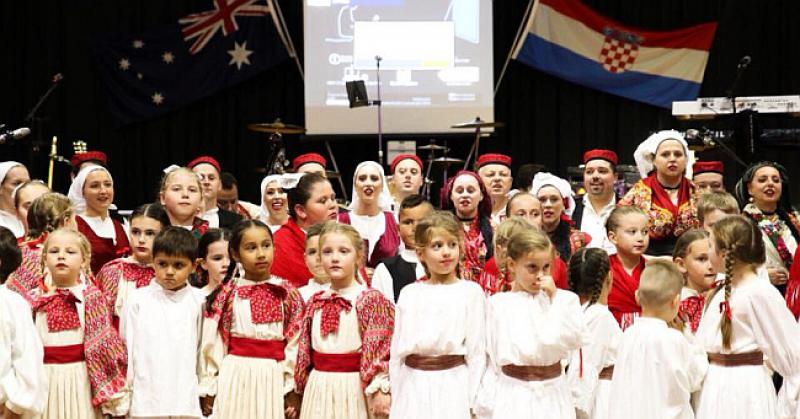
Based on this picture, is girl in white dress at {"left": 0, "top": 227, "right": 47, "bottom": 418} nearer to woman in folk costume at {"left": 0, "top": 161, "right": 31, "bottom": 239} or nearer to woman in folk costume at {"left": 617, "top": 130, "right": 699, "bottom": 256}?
woman in folk costume at {"left": 0, "top": 161, "right": 31, "bottom": 239}

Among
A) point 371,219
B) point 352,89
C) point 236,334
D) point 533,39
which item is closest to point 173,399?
point 236,334

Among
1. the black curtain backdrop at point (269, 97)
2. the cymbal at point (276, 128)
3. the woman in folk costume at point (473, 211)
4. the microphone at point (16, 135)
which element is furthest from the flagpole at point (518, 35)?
the microphone at point (16, 135)

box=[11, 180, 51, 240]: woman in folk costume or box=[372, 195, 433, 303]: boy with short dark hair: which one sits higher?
box=[11, 180, 51, 240]: woman in folk costume

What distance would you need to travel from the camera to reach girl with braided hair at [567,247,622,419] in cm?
477

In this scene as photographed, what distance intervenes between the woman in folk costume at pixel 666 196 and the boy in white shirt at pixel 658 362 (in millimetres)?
1695

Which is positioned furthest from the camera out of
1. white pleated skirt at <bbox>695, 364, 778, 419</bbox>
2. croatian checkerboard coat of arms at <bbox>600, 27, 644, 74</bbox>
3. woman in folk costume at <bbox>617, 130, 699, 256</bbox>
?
croatian checkerboard coat of arms at <bbox>600, 27, 644, 74</bbox>

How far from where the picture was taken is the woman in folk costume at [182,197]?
5922mm

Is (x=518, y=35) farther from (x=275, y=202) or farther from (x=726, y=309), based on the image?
(x=726, y=309)

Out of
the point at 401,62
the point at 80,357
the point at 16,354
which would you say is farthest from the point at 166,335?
the point at 401,62

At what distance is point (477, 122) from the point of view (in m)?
9.86

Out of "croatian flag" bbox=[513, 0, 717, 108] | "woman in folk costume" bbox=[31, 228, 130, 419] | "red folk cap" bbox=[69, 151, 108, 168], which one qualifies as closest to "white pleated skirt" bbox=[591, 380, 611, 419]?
"woman in folk costume" bbox=[31, 228, 130, 419]

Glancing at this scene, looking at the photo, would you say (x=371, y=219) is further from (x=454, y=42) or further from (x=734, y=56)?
(x=734, y=56)

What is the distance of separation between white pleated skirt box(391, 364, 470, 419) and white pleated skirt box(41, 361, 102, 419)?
1.40 meters

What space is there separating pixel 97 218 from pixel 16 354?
6.50 ft
